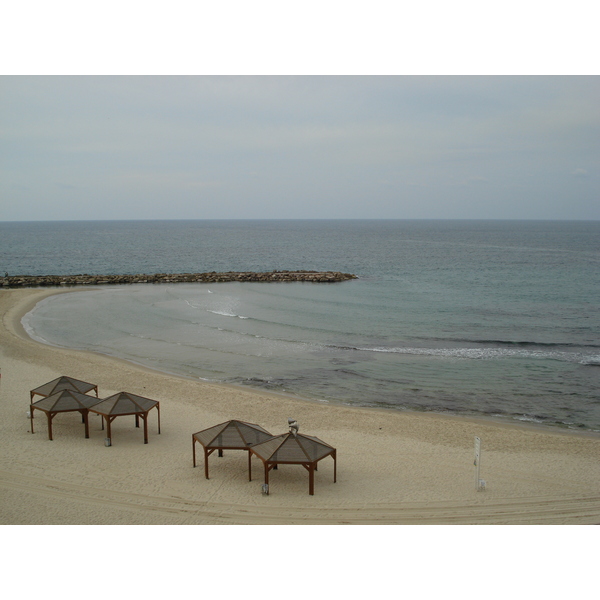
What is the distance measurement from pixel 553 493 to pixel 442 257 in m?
85.7

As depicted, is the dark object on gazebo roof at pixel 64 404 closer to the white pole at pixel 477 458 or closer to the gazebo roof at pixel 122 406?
the gazebo roof at pixel 122 406

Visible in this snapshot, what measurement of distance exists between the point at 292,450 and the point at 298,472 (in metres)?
1.92

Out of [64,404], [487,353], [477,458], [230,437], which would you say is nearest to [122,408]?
[64,404]

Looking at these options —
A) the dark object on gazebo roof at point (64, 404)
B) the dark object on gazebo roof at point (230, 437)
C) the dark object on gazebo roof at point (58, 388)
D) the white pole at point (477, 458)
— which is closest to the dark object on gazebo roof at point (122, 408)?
the dark object on gazebo roof at point (64, 404)

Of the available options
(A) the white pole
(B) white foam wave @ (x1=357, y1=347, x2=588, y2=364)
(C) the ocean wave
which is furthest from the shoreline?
(C) the ocean wave

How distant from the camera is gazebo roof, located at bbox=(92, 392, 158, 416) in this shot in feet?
59.1

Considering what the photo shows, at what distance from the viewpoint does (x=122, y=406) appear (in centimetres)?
1816

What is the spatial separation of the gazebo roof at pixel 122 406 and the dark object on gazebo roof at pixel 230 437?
3.20m

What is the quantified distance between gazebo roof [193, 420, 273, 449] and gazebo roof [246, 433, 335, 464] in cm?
63

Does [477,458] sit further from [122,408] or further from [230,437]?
[122,408]

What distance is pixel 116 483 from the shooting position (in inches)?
594

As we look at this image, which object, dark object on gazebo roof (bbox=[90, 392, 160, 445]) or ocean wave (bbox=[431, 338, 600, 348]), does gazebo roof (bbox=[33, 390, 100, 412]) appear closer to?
dark object on gazebo roof (bbox=[90, 392, 160, 445])

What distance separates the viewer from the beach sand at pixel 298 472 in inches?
536

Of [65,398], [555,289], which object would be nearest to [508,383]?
[65,398]
